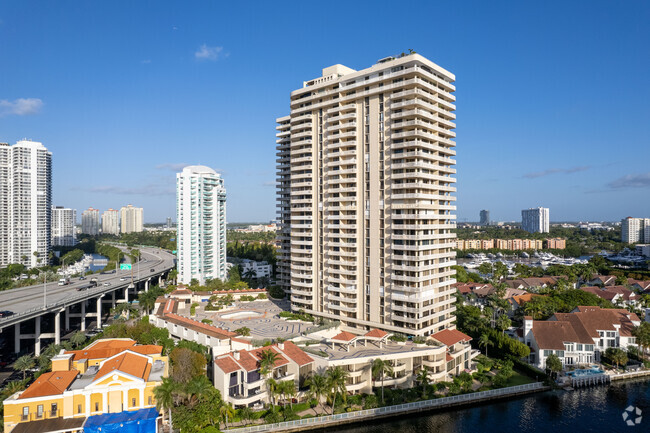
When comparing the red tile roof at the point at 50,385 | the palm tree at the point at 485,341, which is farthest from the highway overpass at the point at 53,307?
the palm tree at the point at 485,341

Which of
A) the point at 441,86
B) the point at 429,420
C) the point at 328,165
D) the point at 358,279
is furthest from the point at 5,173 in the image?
the point at 429,420

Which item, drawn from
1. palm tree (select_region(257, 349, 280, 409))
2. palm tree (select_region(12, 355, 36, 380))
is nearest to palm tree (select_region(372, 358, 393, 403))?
palm tree (select_region(257, 349, 280, 409))

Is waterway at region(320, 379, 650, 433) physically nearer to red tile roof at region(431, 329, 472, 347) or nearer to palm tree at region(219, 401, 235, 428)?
red tile roof at region(431, 329, 472, 347)

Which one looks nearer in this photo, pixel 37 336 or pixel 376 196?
pixel 376 196

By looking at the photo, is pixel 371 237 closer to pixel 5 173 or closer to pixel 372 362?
pixel 372 362

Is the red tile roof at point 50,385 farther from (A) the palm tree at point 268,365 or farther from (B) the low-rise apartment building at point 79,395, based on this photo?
(A) the palm tree at point 268,365

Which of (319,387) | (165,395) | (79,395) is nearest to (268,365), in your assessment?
(319,387)

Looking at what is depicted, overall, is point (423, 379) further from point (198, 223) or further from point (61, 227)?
point (61, 227)

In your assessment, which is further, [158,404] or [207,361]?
[207,361]
